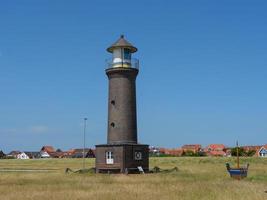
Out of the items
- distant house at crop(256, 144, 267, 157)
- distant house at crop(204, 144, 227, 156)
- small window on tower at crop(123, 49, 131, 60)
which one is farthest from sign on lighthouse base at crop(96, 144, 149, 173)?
distant house at crop(204, 144, 227, 156)

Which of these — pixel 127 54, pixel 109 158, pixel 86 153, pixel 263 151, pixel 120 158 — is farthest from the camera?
pixel 86 153

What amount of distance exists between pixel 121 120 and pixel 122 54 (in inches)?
246

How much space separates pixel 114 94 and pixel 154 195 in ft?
69.4

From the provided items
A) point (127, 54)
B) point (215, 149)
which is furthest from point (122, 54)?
point (215, 149)

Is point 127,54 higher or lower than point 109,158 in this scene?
higher

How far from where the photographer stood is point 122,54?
4241 centimetres

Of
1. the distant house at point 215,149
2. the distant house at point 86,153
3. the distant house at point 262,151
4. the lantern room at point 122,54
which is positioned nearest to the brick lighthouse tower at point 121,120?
the lantern room at point 122,54

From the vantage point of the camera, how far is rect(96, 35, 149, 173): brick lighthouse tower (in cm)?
4112

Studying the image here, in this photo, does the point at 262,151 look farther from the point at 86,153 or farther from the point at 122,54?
the point at 122,54

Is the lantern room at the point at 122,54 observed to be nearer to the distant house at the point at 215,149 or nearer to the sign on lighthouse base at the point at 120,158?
the sign on lighthouse base at the point at 120,158

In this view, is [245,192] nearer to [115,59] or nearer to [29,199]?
[29,199]

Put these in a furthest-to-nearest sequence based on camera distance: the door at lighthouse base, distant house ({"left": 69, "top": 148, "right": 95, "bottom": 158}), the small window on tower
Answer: distant house ({"left": 69, "top": 148, "right": 95, "bottom": 158}) → the small window on tower → the door at lighthouse base

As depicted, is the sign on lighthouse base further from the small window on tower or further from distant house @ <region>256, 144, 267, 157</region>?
distant house @ <region>256, 144, 267, 157</region>

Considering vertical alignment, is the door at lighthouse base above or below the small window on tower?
below
